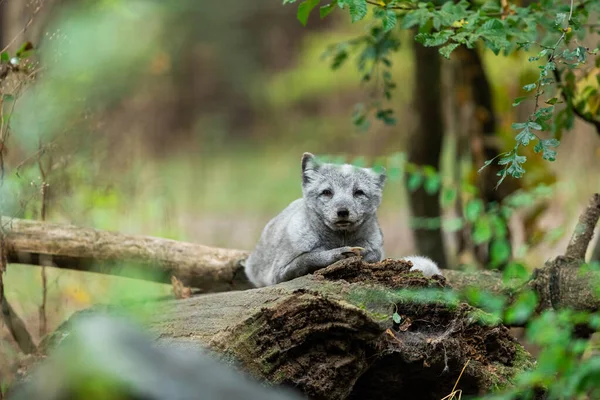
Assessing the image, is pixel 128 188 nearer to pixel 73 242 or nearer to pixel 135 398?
pixel 73 242

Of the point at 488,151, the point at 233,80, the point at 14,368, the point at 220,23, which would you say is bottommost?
the point at 14,368

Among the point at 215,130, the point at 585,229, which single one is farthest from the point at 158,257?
the point at 215,130

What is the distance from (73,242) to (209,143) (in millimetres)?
14222

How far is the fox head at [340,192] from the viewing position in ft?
18.6

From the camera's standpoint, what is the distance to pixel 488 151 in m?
8.47

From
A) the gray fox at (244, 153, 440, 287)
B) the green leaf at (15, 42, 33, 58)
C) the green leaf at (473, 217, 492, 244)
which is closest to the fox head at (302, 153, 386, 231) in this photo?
the gray fox at (244, 153, 440, 287)

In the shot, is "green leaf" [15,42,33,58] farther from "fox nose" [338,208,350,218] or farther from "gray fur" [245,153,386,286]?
"fox nose" [338,208,350,218]

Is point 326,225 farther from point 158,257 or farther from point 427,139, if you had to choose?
point 427,139

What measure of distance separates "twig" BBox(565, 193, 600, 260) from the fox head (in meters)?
1.52

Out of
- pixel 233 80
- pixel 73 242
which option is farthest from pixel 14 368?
pixel 233 80

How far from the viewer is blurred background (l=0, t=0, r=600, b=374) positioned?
6.87 m

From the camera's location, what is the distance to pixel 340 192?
5785 mm

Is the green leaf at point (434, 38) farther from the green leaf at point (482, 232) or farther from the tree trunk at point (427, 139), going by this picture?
the tree trunk at point (427, 139)

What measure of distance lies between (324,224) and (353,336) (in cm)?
164
